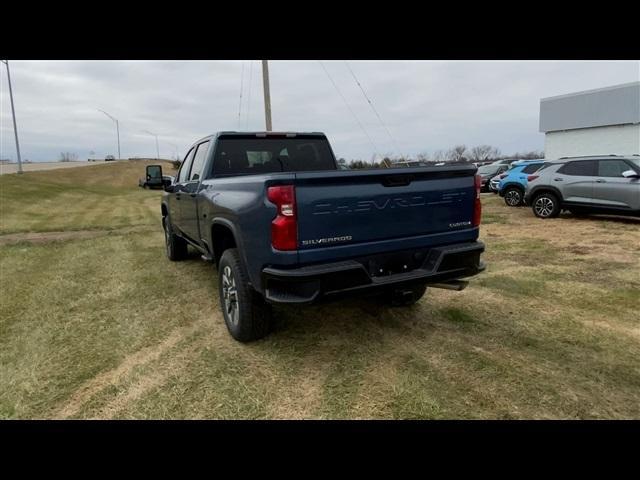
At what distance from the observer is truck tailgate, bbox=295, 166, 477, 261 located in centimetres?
289

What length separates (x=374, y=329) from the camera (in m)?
4.04

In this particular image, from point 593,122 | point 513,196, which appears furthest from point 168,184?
point 593,122

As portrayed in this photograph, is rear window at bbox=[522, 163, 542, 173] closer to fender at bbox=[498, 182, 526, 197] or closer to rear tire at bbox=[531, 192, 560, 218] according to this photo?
fender at bbox=[498, 182, 526, 197]

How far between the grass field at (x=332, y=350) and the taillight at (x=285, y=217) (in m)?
1.11

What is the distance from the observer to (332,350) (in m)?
3.65

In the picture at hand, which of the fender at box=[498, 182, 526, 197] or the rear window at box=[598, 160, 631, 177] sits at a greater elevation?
the rear window at box=[598, 160, 631, 177]

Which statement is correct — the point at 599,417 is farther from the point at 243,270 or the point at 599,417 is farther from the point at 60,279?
the point at 60,279

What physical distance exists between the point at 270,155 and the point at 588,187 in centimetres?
877

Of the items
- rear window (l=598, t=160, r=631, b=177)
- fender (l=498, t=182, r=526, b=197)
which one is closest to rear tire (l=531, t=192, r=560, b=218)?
rear window (l=598, t=160, r=631, b=177)

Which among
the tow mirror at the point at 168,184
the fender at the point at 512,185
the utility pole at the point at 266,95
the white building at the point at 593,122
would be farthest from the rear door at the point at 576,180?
the white building at the point at 593,122

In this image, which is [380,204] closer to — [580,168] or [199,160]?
[199,160]

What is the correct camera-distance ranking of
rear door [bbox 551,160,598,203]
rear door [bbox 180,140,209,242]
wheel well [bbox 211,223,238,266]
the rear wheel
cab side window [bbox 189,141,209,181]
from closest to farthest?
wheel well [bbox 211,223,238,266] < rear door [bbox 180,140,209,242] < cab side window [bbox 189,141,209,181] < rear door [bbox 551,160,598,203] < the rear wheel
